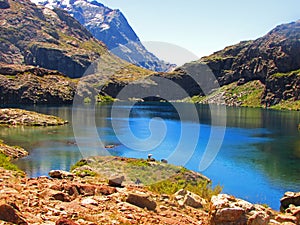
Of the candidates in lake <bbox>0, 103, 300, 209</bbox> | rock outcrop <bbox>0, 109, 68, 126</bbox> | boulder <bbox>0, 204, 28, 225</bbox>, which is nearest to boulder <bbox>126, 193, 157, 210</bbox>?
boulder <bbox>0, 204, 28, 225</bbox>

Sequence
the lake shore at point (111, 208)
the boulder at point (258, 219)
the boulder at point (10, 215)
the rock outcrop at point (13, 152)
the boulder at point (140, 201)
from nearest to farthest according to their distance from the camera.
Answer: the boulder at point (10, 215), the lake shore at point (111, 208), the boulder at point (258, 219), the boulder at point (140, 201), the rock outcrop at point (13, 152)

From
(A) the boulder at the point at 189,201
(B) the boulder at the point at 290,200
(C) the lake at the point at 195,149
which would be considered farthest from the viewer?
(C) the lake at the point at 195,149

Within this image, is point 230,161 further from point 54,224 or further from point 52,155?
point 54,224

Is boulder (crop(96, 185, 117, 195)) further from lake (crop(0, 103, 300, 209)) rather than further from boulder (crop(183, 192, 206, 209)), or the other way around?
lake (crop(0, 103, 300, 209))

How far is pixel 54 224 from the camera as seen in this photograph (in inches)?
560

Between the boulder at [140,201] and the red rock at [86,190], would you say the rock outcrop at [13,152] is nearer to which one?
the red rock at [86,190]

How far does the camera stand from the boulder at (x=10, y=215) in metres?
13.5

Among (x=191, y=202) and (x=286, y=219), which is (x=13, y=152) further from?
(x=286, y=219)

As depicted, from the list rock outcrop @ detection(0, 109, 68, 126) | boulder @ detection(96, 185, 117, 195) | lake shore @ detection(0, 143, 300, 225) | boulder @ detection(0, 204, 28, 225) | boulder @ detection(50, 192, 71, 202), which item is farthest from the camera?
rock outcrop @ detection(0, 109, 68, 126)

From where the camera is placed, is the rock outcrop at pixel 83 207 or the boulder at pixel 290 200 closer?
the rock outcrop at pixel 83 207

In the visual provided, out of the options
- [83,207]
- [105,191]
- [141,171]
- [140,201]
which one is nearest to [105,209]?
[83,207]


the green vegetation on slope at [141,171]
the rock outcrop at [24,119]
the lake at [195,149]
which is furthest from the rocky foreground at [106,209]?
the rock outcrop at [24,119]

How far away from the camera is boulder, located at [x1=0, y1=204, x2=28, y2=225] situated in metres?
13.5

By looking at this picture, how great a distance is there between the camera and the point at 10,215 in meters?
13.6
